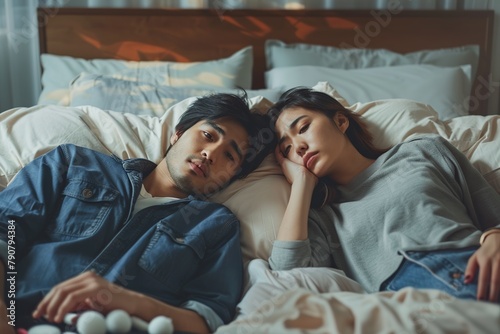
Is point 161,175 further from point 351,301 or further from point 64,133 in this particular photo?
point 351,301

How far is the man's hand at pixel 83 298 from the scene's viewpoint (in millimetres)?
1205

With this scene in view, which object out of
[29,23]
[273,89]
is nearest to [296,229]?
[273,89]

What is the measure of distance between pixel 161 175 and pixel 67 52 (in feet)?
3.99

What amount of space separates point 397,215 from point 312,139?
341 mm

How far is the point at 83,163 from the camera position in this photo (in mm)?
1619

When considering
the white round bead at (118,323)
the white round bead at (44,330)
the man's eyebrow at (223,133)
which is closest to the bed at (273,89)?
the man's eyebrow at (223,133)

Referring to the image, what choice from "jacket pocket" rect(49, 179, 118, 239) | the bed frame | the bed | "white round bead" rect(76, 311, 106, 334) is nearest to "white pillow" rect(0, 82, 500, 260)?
the bed

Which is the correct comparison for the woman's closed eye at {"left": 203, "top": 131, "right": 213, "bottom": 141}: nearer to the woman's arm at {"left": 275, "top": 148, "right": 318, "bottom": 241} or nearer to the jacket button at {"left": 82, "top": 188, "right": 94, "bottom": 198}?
the woman's arm at {"left": 275, "top": 148, "right": 318, "bottom": 241}

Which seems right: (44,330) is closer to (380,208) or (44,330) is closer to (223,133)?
(223,133)

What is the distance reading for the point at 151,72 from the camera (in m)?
2.44

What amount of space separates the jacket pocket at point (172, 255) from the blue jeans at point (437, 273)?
0.51 metres

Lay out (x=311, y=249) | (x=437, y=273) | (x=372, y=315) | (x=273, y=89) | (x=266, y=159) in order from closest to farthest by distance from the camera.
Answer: (x=372, y=315)
(x=437, y=273)
(x=311, y=249)
(x=266, y=159)
(x=273, y=89)

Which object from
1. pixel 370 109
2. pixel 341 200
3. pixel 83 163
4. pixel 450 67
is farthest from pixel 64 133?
pixel 450 67

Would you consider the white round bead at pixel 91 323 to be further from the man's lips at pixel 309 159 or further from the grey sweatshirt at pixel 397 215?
the man's lips at pixel 309 159
